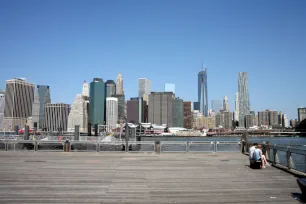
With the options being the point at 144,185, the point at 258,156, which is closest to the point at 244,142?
the point at 258,156

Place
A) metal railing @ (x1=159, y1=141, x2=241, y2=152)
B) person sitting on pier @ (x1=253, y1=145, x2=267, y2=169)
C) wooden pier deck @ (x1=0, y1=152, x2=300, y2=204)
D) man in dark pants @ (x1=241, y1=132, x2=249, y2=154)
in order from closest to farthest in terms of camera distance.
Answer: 1. wooden pier deck @ (x1=0, y1=152, x2=300, y2=204)
2. person sitting on pier @ (x1=253, y1=145, x2=267, y2=169)
3. man in dark pants @ (x1=241, y1=132, x2=249, y2=154)
4. metal railing @ (x1=159, y1=141, x2=241, y2=152)

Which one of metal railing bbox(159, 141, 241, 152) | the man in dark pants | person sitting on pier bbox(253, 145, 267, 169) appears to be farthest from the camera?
metal railing bbox(159, 141, 241, 152)

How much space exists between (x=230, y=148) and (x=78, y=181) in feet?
65.9

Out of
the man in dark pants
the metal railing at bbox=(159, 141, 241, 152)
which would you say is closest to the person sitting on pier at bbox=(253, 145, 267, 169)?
the man in dark pants

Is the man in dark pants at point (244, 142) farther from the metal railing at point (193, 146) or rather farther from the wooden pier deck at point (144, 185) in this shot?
the wooden pier deck at point (144, 185)

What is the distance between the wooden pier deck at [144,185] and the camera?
979 centimetres

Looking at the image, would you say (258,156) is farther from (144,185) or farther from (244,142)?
(244,142)

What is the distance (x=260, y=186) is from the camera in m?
11.9

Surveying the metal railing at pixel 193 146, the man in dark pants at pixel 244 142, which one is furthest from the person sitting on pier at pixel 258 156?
the metal railing at pixel 193 146

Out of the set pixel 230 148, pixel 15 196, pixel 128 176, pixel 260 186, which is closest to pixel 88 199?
pixel 15 196

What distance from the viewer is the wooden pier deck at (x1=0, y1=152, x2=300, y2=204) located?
32.1ft

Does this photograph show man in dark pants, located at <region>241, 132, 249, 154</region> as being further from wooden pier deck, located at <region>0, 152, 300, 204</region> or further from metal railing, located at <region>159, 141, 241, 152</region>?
wooden pier deck, located at <region>0, 152, 300, 204</region>

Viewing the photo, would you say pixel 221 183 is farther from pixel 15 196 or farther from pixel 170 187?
pixel 15 196

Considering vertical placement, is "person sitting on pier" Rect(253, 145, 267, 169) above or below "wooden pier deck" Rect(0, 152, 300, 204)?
above
